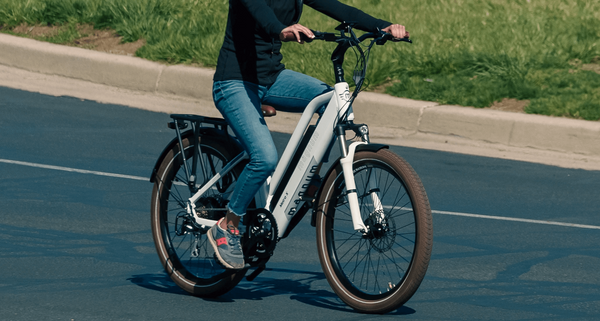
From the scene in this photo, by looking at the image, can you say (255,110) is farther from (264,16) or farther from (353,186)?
(353,186)

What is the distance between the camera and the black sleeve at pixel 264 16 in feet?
14.5

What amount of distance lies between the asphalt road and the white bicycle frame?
514 mm

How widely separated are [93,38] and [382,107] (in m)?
4.79

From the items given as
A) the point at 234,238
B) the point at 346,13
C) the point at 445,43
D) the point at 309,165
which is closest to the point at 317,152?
the point at 309,165

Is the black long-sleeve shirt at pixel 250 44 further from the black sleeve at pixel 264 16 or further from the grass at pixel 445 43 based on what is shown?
the grass at pixel 445 43

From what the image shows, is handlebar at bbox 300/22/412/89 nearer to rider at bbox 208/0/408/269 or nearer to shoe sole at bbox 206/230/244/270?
rider at bbox 208/0/408/269

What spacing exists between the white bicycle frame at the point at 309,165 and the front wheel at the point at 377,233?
6 cm

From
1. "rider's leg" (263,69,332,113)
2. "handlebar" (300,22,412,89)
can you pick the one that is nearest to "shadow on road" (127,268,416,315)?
"rider's leg" (263,69,332,113)

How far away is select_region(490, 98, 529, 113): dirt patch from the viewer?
10594 millimetres

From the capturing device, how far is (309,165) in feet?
15.5

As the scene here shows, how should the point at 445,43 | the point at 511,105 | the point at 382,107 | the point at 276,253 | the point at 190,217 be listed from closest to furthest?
1. the point at 190,217
2. the point at 276,253
3. the point at 382,107
4. the point at 511,105
5. the point at 445,43

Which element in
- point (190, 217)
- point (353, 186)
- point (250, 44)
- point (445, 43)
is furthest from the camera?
point (445, 43)

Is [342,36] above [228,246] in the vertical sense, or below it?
above

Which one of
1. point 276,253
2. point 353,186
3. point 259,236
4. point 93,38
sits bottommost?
point 93,38
